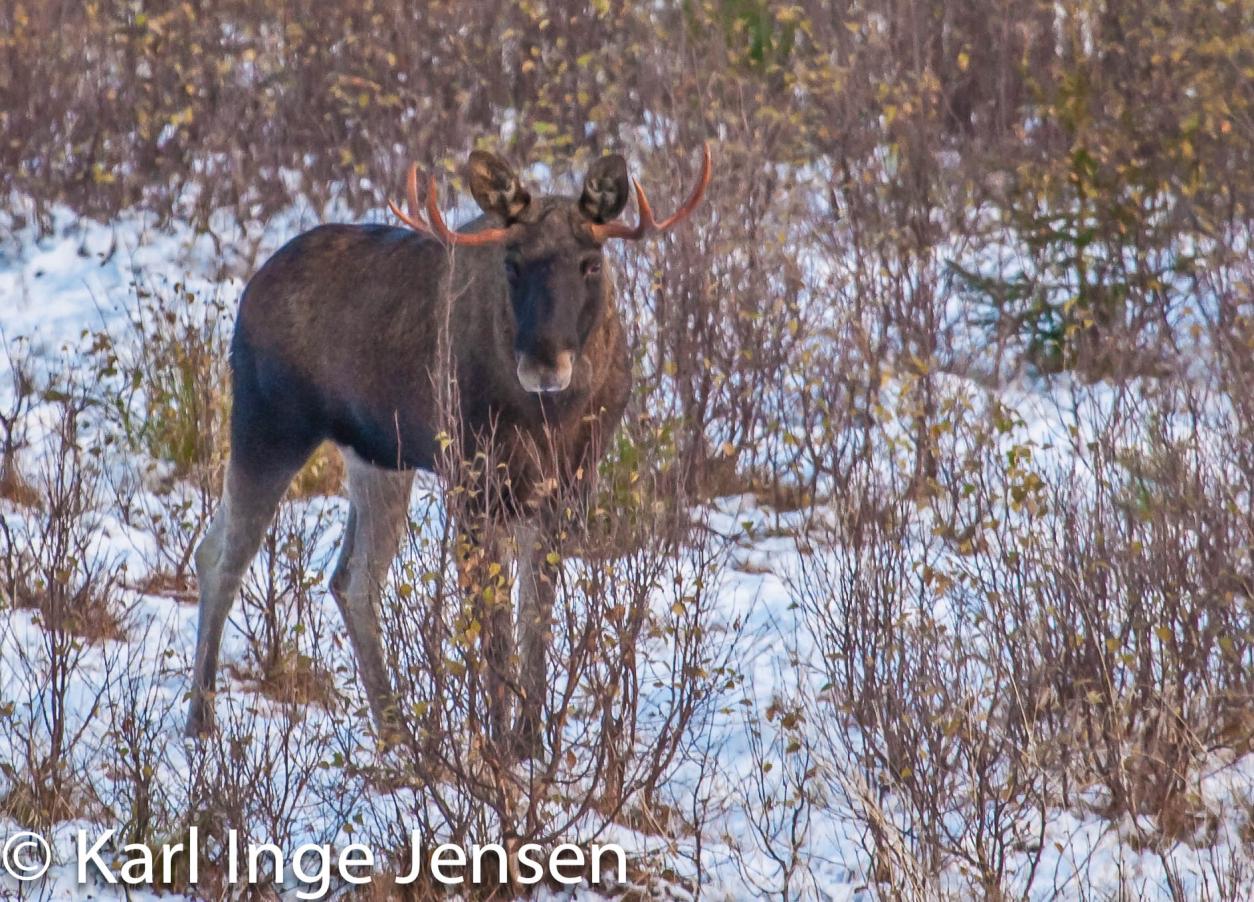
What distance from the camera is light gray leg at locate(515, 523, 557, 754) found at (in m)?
4.79

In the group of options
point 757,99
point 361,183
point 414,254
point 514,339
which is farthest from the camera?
point 361,183

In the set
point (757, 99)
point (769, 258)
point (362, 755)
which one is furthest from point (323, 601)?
point (757, 99)

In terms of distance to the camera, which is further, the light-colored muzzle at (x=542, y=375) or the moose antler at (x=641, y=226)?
the moose antler at (x=641, y=226)

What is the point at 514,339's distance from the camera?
5676 millimetres

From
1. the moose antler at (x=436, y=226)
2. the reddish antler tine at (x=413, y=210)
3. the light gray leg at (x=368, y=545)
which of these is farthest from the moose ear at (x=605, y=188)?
the light gray leg at (x=368, y=545)

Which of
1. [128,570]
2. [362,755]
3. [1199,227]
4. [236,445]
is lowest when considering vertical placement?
[362,755]

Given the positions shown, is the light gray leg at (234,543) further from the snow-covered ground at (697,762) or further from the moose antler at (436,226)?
the moose antler at (436,226)

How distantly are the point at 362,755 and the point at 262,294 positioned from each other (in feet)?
5.74

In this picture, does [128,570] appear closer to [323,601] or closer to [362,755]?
[323,601]

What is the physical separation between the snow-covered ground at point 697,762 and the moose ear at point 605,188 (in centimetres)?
116

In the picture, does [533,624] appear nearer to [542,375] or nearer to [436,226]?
[542,375]

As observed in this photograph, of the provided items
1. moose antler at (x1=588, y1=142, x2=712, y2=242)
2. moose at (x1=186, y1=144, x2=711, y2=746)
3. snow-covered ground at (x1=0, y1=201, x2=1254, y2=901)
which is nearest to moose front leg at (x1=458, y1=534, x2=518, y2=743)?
moose at (x1=186, y1=144, x2=711, y2=746)

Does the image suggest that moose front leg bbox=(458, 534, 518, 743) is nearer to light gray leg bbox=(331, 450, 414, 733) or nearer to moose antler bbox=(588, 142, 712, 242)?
moose antler bbox=(588, 142, 712, 242)

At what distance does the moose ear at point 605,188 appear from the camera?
565cm
